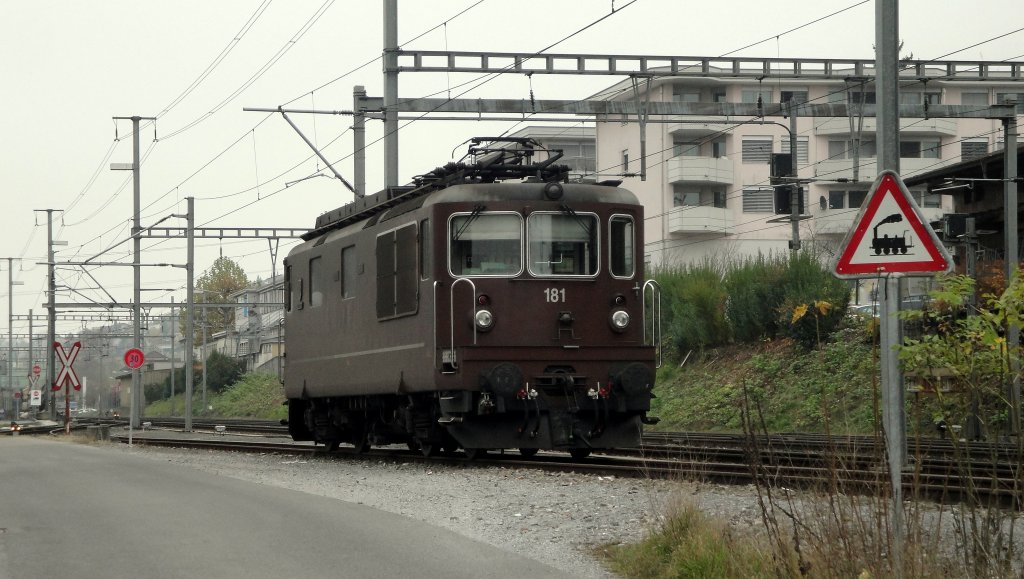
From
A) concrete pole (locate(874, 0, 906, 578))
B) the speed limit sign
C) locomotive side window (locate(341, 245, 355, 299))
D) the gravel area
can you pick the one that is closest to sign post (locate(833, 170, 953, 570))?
concrete pole (locate(874, 0, 906, 578))

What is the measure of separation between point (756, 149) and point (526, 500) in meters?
54.7

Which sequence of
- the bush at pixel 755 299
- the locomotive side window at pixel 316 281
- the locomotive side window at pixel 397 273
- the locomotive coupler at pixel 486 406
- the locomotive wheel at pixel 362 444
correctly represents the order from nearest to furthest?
1. the locomotive coupler at pixel 486 406
2. the locomotive side window at pixel 397 273
3. the locomotive wheel at pixel 362 444
4. the locomotive side window at pixel 316 281
5. the bush at pixel 755 299

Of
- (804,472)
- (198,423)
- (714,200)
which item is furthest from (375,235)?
(714,200)

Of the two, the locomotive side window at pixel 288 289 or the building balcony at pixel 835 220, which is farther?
the building balcony at pixel 835 220

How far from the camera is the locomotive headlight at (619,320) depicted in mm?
17188

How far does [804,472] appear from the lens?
522 inches

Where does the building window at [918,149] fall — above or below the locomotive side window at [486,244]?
above

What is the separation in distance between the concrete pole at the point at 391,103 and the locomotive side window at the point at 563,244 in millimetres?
8618

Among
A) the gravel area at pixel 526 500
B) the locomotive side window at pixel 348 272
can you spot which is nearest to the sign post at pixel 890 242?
the gravel area at pixel 526 500

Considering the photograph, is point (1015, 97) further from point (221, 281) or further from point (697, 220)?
point (221, 281)

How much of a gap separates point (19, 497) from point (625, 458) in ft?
26.7

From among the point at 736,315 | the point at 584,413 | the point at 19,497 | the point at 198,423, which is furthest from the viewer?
the point at 198,423

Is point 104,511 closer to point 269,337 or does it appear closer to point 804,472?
point 804,472

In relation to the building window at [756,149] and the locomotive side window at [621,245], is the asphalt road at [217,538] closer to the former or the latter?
the locomotive side window at [621,245]
